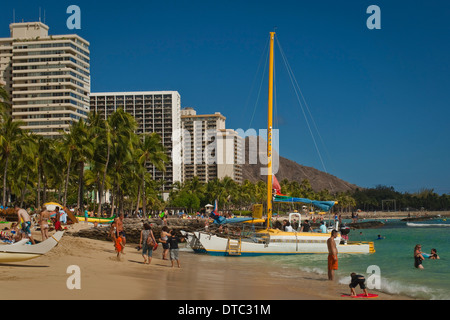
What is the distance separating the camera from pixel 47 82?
119 meters

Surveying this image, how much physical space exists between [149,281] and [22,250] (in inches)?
176

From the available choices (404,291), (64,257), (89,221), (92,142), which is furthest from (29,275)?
(92,142)

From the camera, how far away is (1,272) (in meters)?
13.8

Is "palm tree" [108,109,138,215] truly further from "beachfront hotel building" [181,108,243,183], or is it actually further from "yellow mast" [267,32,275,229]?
"beachfront hotel building" [181,108,243,183]

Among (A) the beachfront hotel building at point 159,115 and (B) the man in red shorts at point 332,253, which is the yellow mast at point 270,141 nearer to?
(B) the man in red shorts at point 332,253

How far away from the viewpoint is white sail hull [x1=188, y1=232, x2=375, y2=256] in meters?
27.5

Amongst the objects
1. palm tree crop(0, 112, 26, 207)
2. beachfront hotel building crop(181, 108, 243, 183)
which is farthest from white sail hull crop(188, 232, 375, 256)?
beachfront hotel building crop(181, 108, 243, 183)

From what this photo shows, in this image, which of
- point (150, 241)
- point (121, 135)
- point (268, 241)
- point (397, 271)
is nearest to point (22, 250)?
point (150, 241)

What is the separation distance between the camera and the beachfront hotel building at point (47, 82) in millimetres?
117500

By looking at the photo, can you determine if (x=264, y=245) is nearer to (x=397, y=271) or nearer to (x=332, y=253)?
(x=397, y=271)

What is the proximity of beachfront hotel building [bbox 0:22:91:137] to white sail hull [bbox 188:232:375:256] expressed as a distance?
97.4 meters

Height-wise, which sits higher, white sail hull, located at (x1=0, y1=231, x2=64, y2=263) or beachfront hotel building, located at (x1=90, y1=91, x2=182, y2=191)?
beachfront hotel building, located at (x1=90, y1=91, x2=182, y2=191)

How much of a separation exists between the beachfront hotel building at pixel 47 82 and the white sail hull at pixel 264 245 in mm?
97414

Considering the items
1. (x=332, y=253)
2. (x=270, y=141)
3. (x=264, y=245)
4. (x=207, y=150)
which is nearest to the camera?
(x=332, y=253)
